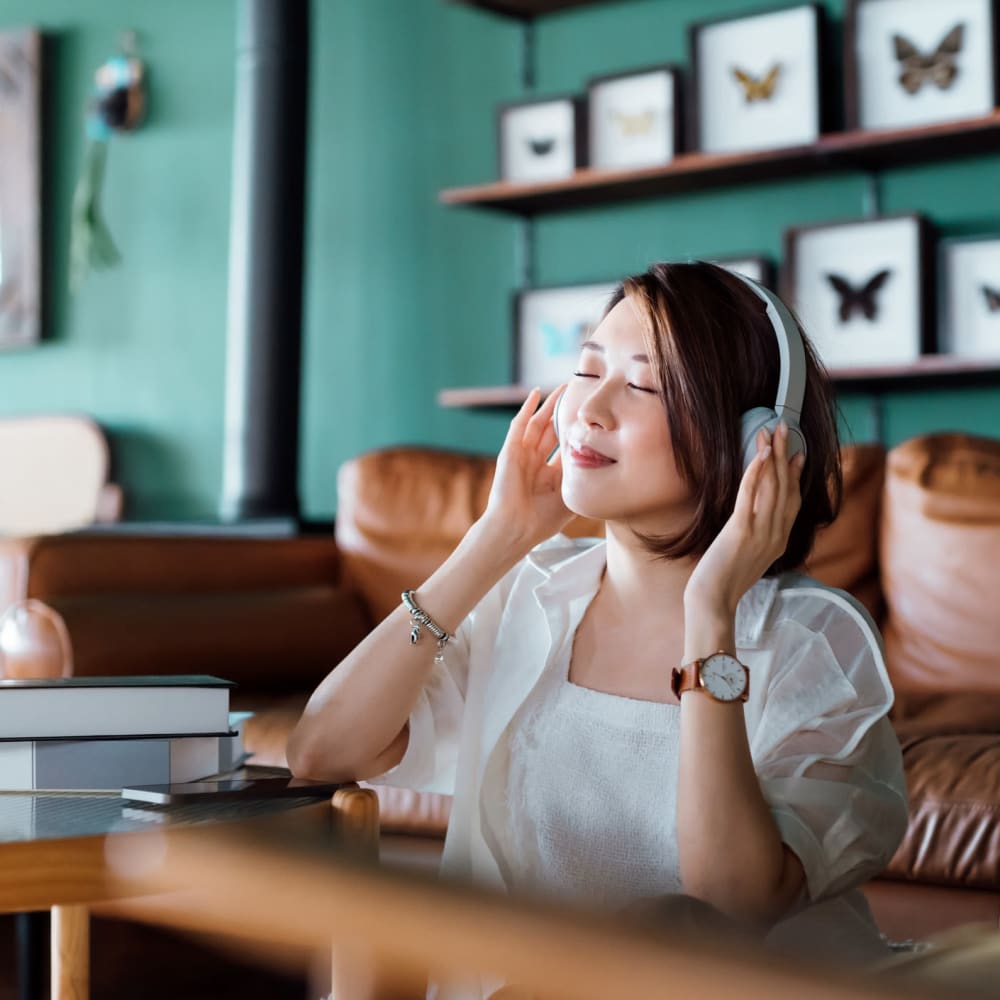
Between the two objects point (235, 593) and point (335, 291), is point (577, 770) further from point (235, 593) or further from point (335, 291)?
point (335, 291)

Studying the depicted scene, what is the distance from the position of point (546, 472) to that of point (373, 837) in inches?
15.7

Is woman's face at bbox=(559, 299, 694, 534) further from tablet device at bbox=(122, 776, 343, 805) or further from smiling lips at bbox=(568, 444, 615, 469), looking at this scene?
tablet device at bbox=(122, 776, 343, 805)

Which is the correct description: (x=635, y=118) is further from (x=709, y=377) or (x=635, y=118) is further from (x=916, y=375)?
(x=709, y=377)

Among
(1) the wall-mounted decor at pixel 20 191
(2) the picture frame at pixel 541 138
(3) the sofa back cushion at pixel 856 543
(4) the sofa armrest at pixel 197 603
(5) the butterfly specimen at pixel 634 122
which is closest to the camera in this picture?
(4) the sofa armrest at pixel 197 603

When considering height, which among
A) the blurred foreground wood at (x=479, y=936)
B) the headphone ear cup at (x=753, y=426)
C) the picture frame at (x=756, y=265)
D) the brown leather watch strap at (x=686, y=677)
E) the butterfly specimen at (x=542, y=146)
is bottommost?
the brown leather watch strap at (x=686, y=677)

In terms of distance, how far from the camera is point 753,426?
108 cm

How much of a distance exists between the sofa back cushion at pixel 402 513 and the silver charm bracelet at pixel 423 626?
1.74m

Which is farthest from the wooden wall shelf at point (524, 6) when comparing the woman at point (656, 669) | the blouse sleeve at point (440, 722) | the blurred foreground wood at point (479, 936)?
the blurred foreground wood at point (479, 936)

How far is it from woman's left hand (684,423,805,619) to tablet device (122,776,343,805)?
34cm

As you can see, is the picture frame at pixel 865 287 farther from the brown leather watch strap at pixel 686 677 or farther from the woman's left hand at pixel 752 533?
the brown leather watch strap at pixel 686 677

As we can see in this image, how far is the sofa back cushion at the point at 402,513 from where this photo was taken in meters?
3.05

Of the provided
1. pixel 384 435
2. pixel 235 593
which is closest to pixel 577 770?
pixel 235 593

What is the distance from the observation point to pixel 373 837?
1.10m

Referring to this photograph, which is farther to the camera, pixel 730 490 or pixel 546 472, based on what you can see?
pixel 546 472
